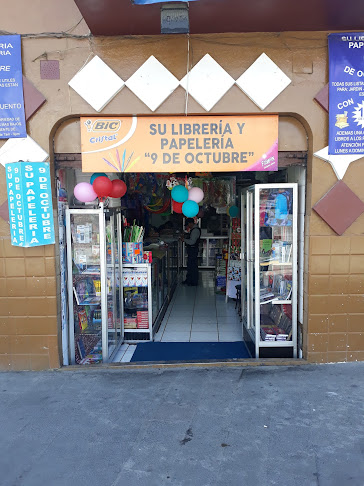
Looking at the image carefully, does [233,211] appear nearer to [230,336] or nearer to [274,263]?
[230,336]

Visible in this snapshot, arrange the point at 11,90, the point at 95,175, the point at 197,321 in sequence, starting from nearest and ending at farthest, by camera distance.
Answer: the point at 11,90, the point at 95,175, the point at 197,321

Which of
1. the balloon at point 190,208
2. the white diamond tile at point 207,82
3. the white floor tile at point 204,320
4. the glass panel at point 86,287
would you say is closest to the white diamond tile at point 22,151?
the glass panel at point 86,287

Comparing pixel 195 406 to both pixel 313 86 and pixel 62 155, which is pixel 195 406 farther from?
pixel 313 86

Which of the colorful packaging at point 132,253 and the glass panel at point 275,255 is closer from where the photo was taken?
the glass panel at point 275,255

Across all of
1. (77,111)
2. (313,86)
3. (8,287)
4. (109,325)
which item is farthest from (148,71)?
(109,325)

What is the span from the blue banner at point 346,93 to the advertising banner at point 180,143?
27.0 inches

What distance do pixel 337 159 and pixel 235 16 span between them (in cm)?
191

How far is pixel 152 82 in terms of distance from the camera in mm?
4691

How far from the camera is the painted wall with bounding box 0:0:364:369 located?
4656mm

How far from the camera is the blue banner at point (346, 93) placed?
15.2ft

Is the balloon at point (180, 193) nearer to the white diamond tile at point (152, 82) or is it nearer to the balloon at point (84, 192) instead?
the balloon at point (84, 192)

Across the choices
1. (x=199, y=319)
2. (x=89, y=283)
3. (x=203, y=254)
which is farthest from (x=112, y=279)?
(x=203, y=254)

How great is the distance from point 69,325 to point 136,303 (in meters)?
1.40

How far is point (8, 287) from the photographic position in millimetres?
4906
